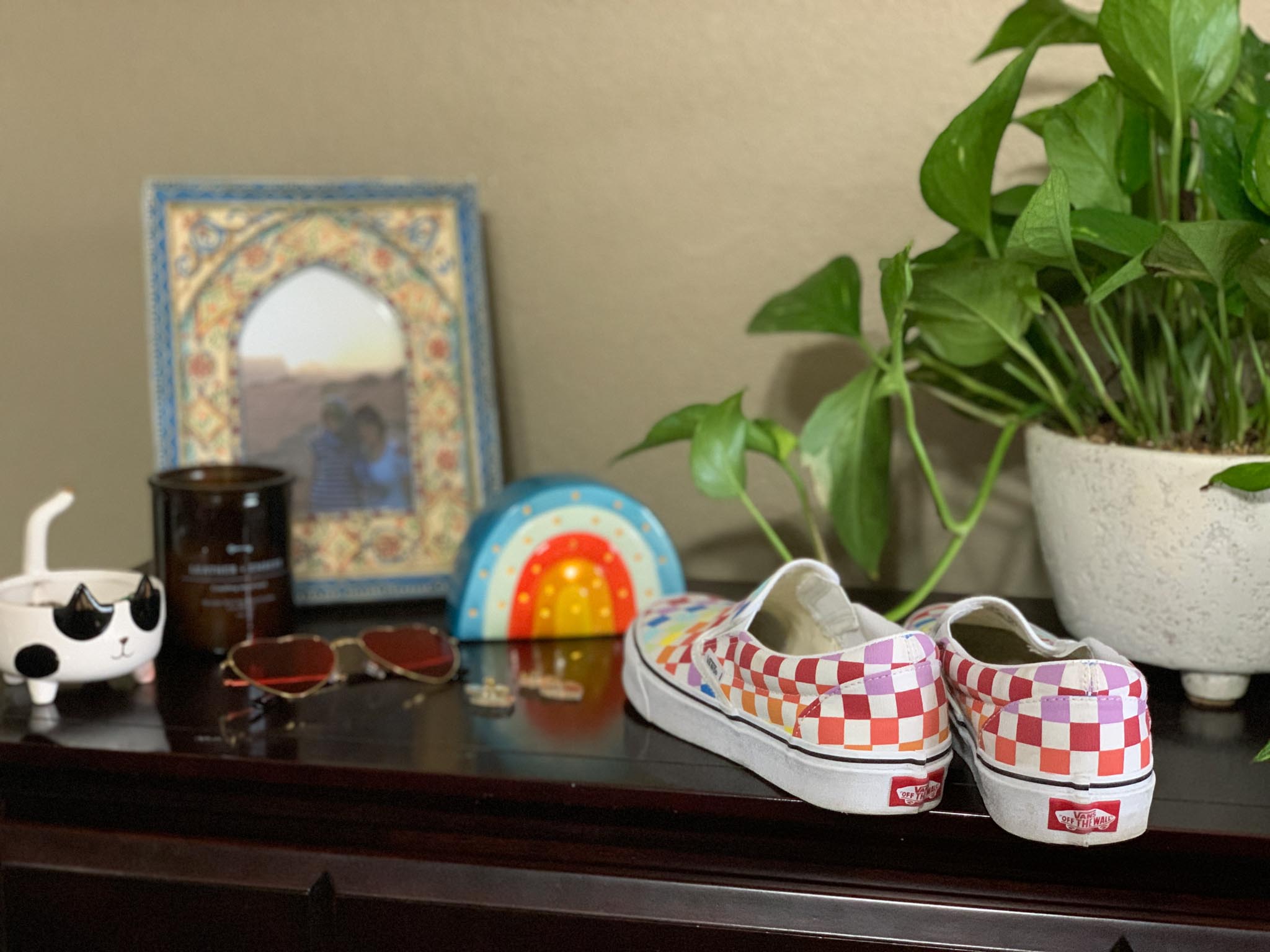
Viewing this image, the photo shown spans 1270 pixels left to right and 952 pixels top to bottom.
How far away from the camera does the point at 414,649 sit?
2.40ft

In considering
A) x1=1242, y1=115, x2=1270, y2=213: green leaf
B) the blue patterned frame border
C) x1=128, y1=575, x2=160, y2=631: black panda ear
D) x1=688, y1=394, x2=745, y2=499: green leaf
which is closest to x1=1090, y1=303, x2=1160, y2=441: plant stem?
x1=1242, y1=115, x2=1270, y2=213: green leaf

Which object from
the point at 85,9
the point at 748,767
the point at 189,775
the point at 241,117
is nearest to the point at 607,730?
the point at 748,767

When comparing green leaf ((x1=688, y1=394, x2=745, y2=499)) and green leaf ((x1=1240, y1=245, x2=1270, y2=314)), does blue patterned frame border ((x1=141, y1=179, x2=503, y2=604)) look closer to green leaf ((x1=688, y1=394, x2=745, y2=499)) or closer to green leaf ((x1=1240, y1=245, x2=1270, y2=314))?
green leaf ((x1=688, y1=394, x2=745, y2=499))

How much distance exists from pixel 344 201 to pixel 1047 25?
50cm

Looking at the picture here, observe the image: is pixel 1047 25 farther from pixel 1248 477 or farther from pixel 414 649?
pixel 414 649

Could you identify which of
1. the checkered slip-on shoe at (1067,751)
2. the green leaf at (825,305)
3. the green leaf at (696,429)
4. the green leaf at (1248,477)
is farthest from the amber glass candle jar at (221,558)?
the green leaf at (1248,477)

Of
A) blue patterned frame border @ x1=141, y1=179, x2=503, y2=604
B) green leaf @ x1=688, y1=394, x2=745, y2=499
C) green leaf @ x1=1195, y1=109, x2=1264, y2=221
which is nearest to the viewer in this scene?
green leaf @ x1=1195, y1=109, x2=1264, y2=221

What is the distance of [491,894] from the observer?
1.86 ft

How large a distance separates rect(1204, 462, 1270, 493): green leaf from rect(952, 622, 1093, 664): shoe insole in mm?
131

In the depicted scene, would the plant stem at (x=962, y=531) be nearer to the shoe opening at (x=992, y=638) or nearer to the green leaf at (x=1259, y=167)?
the shoe opening at (x=992, y=638)

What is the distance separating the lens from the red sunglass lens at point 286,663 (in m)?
0.68

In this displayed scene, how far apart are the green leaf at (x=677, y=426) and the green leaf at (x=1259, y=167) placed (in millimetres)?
320

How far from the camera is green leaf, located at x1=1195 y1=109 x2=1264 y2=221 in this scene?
1.92 feet

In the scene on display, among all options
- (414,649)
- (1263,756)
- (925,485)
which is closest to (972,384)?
(925,485)
